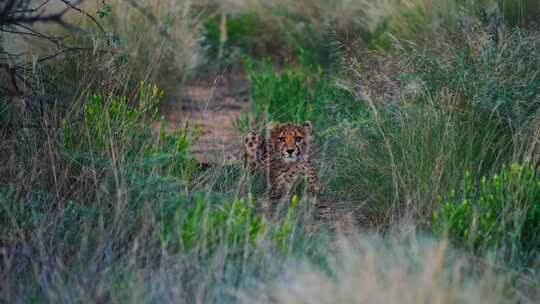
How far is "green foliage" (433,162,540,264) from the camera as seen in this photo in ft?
14.8

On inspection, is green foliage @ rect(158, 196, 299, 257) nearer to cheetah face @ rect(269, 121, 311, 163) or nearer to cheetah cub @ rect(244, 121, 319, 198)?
cheetah cub @ rect(244, 121, 319, 198)

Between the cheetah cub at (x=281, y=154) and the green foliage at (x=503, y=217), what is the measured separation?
1533mm

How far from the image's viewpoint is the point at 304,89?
861 cm

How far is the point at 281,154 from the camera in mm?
6422

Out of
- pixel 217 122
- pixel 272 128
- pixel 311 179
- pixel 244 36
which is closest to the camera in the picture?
pixel 311 179

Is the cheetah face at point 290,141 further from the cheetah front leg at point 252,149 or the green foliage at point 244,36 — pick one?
the green foliage at point 244,36

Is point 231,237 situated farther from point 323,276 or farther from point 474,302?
point 474,302

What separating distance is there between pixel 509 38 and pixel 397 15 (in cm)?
313

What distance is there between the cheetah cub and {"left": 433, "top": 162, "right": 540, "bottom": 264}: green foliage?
153 centimetres

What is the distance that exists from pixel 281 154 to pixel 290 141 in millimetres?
119

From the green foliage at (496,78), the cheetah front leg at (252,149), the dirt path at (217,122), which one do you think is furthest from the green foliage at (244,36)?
the green foliage at (496,78)

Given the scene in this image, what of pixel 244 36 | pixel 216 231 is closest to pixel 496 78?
pixel 216 231

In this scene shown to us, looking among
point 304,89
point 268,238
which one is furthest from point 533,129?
point 304,89

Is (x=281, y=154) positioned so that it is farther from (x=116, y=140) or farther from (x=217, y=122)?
(x=217, y=122)
